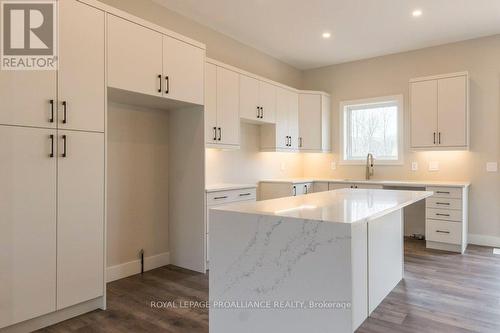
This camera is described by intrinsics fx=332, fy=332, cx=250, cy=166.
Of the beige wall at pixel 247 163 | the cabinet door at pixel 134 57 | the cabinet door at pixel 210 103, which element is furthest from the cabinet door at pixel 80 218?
the beige wall at pixel 247 163

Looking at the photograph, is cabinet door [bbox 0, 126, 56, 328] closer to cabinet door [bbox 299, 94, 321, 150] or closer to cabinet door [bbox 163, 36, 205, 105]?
cabinet door [bbox 163, 36, 205, 105]

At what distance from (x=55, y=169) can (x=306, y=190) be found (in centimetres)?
363

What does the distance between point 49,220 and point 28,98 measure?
0.87 meters

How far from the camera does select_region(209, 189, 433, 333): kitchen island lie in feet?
5.38

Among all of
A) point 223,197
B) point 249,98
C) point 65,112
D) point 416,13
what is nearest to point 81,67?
point 65,112

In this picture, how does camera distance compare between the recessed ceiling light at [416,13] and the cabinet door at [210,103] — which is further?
the recessed ceiling light at [416,13]

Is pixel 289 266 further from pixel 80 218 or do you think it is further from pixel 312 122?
pixel 312 122

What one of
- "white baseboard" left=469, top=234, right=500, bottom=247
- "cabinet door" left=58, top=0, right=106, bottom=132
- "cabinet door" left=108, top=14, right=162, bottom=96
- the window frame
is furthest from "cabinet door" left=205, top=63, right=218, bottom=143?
"white baseboard" left=469, top=234, right=500, bottom=247

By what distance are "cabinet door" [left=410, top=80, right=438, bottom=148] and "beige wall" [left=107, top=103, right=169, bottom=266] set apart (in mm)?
3506

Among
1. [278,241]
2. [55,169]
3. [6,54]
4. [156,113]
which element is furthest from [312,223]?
[156,113]

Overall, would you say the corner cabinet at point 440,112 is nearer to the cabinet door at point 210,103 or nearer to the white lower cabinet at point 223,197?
the white lower cabinet at point 223,197

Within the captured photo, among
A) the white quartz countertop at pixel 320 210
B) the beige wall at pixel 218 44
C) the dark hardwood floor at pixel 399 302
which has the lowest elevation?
the dark hardwood floor at pixel 399 302

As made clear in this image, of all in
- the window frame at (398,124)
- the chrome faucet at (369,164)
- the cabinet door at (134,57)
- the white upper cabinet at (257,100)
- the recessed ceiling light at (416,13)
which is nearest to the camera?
the cabinet door at (134,57)

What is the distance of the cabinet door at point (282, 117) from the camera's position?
503 cm
